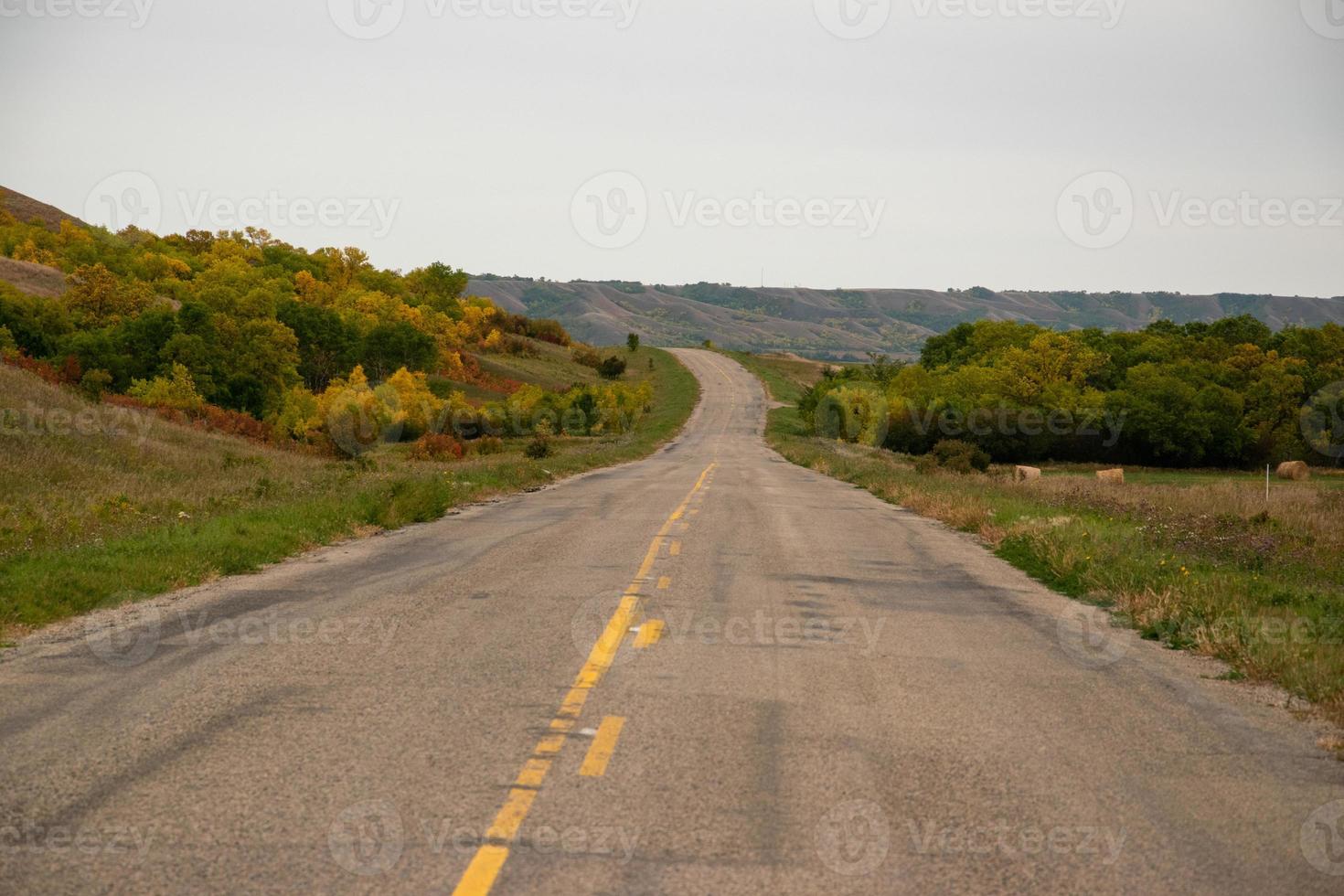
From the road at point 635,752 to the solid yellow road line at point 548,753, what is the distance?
0.07 ft

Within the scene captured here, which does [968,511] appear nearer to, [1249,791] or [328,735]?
[1249,791]

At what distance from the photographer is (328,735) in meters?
6.16

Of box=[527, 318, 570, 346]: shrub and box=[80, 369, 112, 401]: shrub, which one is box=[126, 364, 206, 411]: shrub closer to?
box=[80, 369, 112, 401]: shrub

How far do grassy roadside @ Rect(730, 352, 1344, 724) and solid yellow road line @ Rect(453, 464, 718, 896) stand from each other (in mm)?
5119

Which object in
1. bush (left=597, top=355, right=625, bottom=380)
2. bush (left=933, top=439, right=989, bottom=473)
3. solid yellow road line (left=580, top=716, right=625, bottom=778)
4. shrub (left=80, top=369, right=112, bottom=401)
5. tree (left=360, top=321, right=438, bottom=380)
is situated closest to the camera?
solid yellow road line (left=580, top=716, right=625, bottom=778)

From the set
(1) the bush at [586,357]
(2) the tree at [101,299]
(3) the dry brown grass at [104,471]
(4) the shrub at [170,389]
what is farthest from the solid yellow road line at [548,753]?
(1) the bush at [586,357]

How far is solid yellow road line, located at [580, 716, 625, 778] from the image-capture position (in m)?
5.64

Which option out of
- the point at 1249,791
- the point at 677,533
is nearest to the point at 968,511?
the point at 677,533

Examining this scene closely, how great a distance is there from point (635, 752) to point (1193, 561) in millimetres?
10880

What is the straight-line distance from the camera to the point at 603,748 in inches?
237

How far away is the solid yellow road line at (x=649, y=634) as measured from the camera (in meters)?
8.81

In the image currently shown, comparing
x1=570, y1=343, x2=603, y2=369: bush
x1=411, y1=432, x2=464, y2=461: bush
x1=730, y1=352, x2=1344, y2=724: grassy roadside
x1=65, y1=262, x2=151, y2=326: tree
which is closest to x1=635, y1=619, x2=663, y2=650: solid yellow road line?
x1=730, y1=352, x2=1344, y2=724: grassy roadside

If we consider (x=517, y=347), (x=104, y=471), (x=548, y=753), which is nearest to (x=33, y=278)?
(x=517, y=347)

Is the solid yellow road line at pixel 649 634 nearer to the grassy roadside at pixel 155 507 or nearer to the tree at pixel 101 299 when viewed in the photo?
the grassy roadside at pixel 155 507
